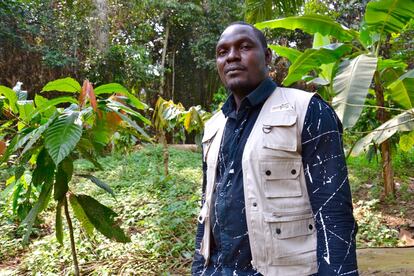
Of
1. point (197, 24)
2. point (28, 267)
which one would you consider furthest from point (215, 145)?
point (197, 24)

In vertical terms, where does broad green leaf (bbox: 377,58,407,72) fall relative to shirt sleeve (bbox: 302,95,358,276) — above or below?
above

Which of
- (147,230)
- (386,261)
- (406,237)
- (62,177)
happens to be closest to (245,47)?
(62,177)

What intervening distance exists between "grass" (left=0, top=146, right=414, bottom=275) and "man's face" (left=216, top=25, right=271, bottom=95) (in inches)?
55.4

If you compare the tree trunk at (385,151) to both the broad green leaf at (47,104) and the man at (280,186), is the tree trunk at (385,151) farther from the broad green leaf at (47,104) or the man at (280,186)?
the broad green leaf at (47,104)

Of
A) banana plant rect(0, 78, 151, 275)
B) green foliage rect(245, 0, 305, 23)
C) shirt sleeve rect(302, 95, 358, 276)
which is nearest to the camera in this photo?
shirt sleeve rect(302, 95, 358, 276)

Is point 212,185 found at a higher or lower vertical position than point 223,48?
lower

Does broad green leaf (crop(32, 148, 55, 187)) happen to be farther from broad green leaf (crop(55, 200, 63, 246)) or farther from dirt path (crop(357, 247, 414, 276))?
dirt path (crop(357, 247, 414, 276))

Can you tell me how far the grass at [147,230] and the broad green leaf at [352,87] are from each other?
1369mm

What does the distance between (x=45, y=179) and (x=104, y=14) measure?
896 centimetres

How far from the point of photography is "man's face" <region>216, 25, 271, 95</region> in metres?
1.26

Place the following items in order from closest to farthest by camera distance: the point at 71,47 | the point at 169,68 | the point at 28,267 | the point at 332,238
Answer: the point at 332,238 < the point at 28,267 < the point at 71,47 < the point at 169,68

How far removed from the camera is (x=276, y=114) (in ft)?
3.85

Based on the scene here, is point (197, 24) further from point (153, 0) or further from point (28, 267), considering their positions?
point (28, 267)

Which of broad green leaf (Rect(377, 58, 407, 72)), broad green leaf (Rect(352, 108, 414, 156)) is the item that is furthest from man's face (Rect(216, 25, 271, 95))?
broad green leaf (Rect(377, 58, 407, 72))
